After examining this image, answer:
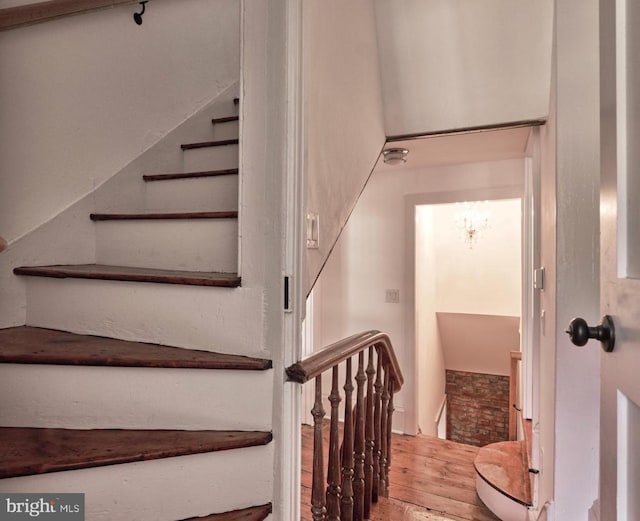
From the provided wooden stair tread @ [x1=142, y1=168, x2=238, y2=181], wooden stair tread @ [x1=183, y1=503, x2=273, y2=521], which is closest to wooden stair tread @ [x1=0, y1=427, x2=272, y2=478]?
wooden stair tread @ [x1=183, y1=503, x2=273, y2=521]

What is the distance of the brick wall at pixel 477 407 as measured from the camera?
577 cm

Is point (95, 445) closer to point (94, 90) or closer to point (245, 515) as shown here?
point (245, 515)

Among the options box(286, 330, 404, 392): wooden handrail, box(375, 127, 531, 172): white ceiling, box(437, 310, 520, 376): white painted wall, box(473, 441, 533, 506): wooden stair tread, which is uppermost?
box(375, 127, 531, 172): white ceiling

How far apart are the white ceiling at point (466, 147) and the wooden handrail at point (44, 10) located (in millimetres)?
1718

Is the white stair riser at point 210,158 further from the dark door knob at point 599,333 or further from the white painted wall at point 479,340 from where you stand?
the white painted wall at point 479,340

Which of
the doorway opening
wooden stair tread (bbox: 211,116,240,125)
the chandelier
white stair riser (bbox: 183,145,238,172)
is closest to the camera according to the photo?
white stair riser (bbox: 183,145,238,172)

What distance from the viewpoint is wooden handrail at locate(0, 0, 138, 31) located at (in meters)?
1.47

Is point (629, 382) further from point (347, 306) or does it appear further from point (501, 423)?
point (501, 423)

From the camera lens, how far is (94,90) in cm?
181

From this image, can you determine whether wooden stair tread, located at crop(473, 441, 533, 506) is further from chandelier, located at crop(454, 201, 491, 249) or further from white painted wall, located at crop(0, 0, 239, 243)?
Answer: white painted wall, located at crop(0, 0, 239, 243)

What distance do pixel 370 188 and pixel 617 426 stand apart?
3217mm

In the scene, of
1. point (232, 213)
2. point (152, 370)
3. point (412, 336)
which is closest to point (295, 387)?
point (152, 370)

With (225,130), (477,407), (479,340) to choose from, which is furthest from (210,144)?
(477,407)

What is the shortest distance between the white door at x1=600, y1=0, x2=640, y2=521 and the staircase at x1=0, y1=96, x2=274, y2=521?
0.76 meters
